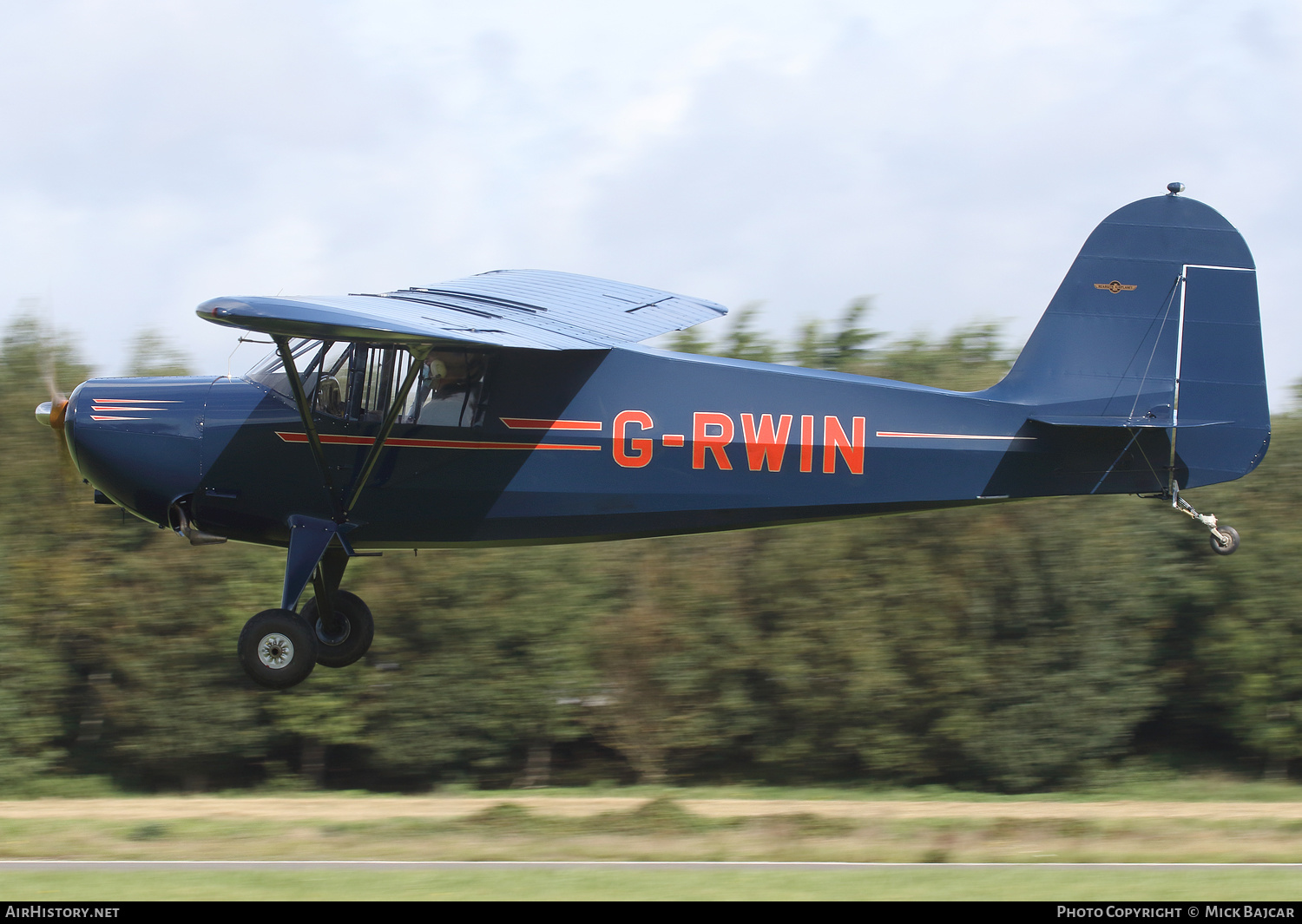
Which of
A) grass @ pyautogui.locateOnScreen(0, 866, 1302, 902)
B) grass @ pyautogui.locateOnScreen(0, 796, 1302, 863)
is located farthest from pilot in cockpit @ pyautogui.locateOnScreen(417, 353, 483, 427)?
grass @ pyautogui.locateOnScreen(0, 796, 1302, 863)

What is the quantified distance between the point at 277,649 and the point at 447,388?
87.6 inches

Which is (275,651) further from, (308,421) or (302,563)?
(308,421)

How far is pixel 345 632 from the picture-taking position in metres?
10.1

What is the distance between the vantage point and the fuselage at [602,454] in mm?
9047

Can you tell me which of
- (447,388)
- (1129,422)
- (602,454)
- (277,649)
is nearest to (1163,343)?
(1129,422)

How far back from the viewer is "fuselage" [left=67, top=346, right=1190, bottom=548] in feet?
29.7

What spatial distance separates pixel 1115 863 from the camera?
12602mm

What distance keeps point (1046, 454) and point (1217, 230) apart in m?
2.19

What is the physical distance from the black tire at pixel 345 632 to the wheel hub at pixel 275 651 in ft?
2.57

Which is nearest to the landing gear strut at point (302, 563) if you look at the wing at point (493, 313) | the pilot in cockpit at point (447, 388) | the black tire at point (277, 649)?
the black tire at point (277, 649)

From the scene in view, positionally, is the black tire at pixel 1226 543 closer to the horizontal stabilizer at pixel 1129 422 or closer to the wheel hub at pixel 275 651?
the horizontal stabilizer at pixel 1129 422

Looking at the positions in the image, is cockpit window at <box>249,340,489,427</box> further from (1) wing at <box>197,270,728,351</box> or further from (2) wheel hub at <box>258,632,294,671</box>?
(2) wheel hub at <box>258,632,294,671</box>

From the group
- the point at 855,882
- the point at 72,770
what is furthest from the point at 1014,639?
the point at 72,770

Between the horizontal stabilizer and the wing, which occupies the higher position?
the wing
